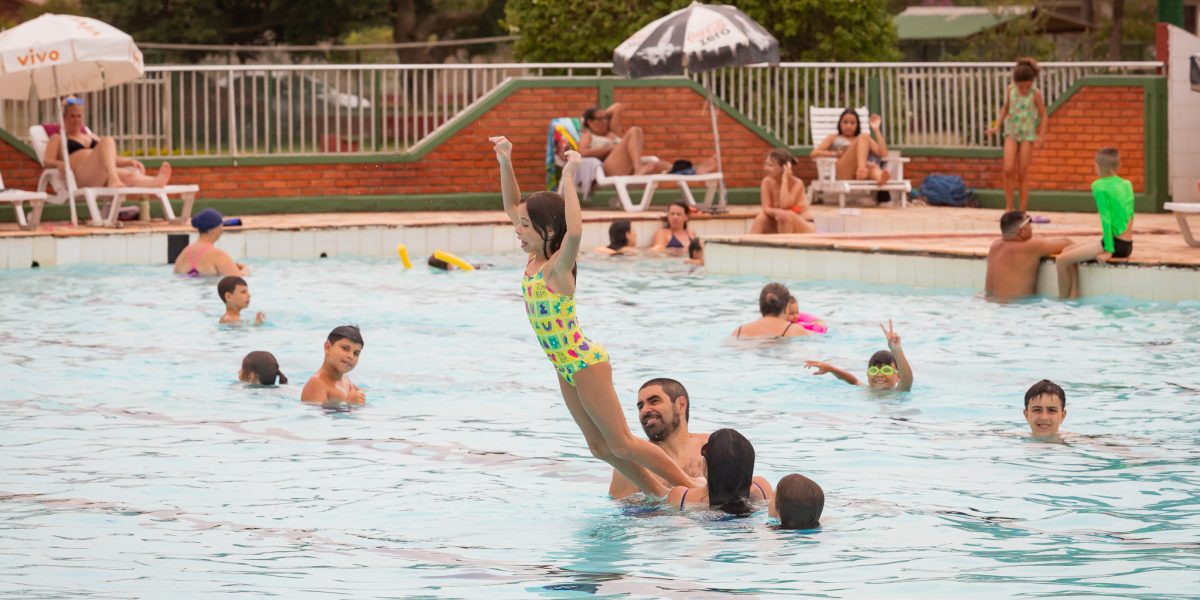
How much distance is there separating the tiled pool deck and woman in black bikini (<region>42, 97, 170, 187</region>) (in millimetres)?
526

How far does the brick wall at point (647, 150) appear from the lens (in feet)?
68.7

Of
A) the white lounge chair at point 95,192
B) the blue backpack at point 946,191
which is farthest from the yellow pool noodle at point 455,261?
the blue backpack at point 946,191

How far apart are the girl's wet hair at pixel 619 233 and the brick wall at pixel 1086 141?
5884mm

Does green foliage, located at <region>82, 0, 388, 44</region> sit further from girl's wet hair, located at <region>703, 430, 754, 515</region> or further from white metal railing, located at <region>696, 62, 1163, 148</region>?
girl's wet hair, located at <region>703, 430, 754, 515</region>

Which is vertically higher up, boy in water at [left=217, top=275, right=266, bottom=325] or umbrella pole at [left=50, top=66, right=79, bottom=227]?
umbrella pole at [left=50, top=66, right=79, bottom=227]

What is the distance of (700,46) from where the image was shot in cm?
1991

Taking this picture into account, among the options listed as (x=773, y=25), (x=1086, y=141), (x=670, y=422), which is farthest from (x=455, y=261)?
(x=670, y=422)

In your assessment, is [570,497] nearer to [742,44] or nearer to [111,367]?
[111,367]

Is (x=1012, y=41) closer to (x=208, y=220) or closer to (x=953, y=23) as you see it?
(x=953, y=23)

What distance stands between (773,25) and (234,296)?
14.2 meters

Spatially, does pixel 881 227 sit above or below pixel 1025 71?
below

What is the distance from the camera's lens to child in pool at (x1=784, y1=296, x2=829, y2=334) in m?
12.6

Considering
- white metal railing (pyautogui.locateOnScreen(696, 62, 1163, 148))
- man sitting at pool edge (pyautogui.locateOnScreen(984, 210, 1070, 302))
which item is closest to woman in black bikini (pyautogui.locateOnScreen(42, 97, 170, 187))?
white metal railing (pyautogui.locateOnScreen(696, 62, 1163, 148))

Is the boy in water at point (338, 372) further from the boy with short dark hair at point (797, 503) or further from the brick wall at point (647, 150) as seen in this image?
the brick wall at point (647, 150)
